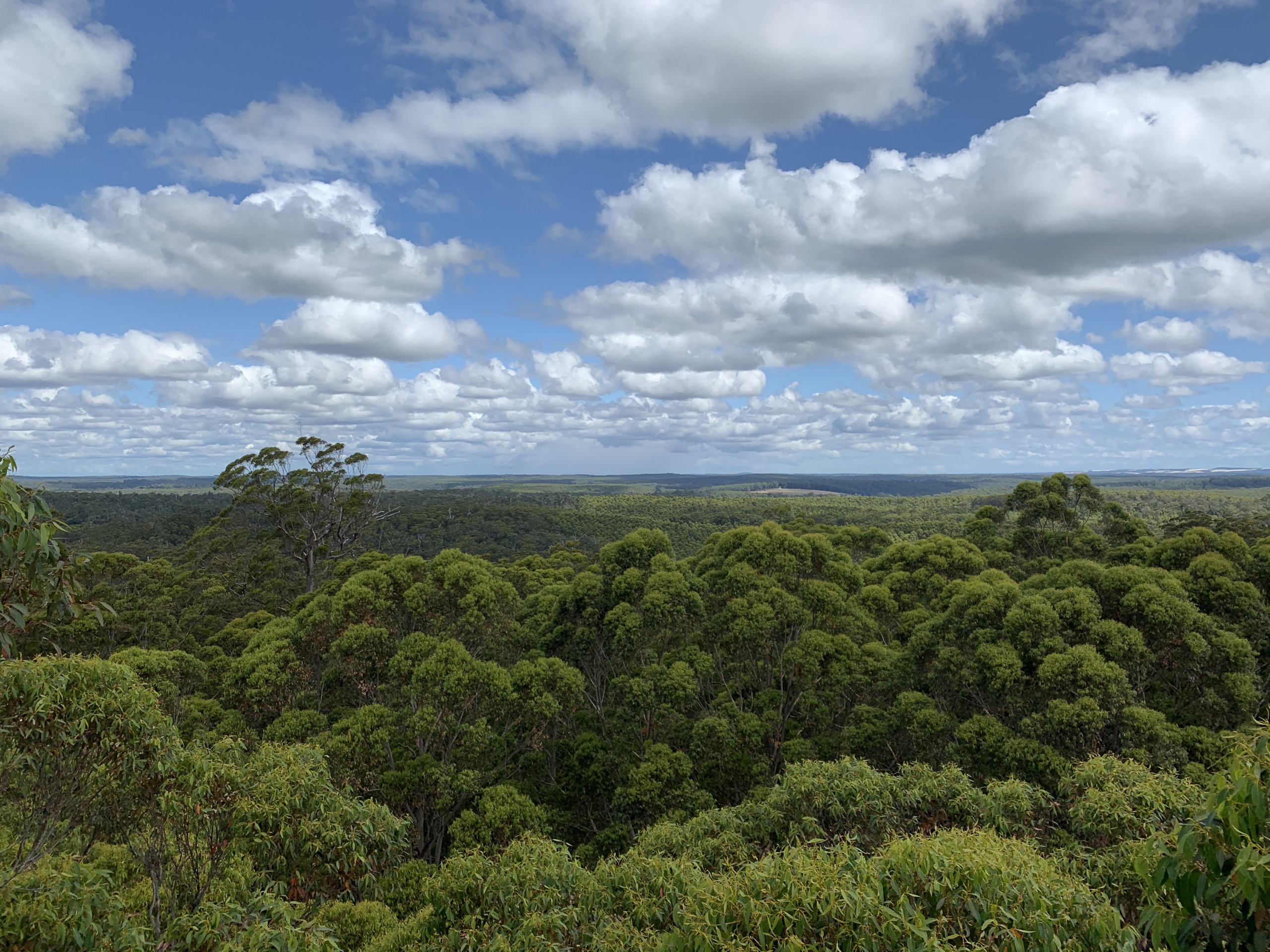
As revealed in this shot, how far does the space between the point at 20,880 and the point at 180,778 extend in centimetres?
229

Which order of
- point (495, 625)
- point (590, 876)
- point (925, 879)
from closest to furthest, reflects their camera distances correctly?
point (925, 879) < point (590, 876) < point (495, 625)

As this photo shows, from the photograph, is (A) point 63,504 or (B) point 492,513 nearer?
(B) point 492,513

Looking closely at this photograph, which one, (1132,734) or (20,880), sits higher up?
(20,880)

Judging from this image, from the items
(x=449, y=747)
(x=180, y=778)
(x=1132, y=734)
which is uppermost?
(x=180, y=778)

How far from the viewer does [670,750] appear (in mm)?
18016

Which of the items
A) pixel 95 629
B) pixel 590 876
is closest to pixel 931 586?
pixel 590 876

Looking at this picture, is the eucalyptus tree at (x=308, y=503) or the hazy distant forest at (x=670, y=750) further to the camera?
the eucalyptus tree at (x=308, y=503)

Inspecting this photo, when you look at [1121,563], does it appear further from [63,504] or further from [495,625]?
[63,504]

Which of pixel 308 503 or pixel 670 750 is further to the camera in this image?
pixel 308 503

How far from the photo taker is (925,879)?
602 cm

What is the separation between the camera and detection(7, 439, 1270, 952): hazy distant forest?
232 inches

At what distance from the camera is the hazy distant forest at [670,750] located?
5.88 meters

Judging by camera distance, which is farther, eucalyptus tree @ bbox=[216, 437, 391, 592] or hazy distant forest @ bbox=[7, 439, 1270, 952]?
eucalyptus tree @ bbox=[216, 437, 391, 592]

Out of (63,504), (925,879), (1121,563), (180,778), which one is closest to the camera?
(925,879)
